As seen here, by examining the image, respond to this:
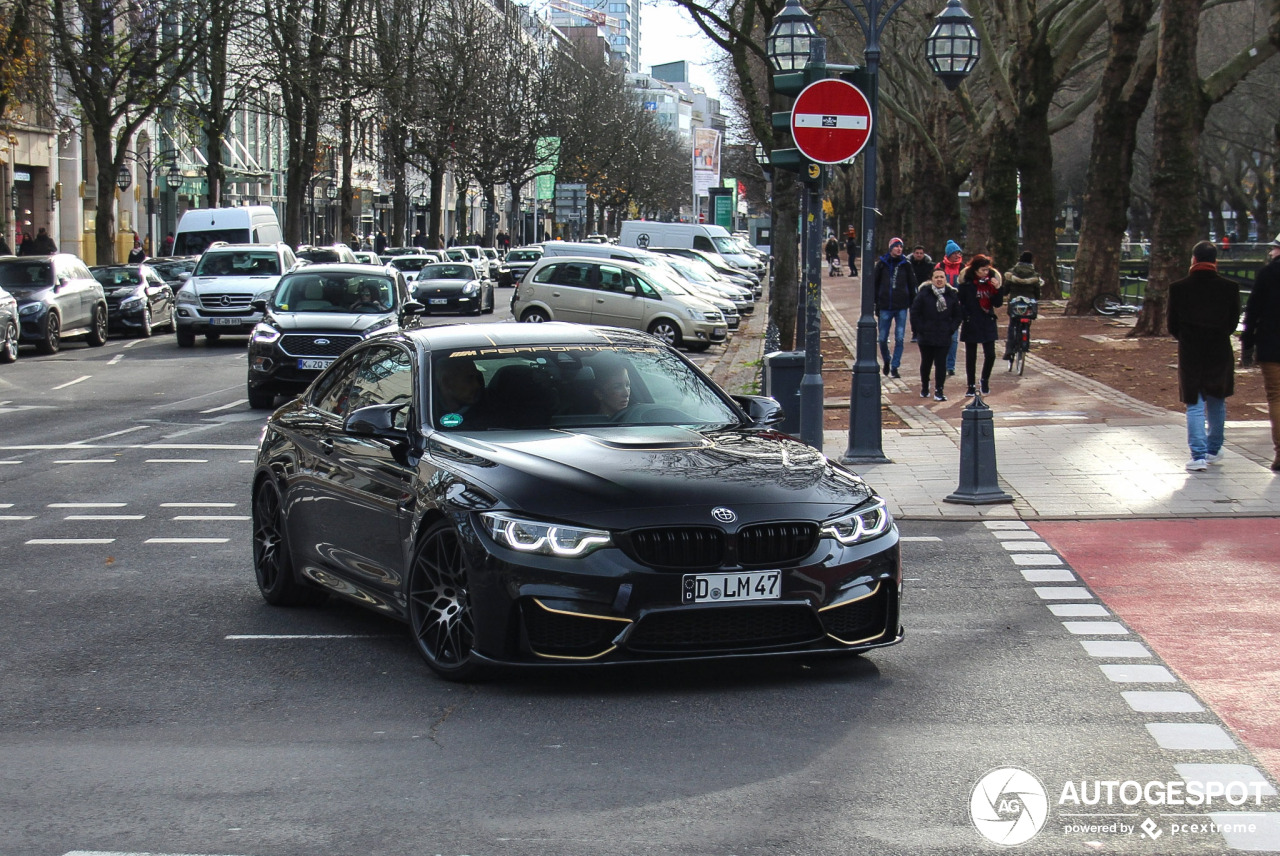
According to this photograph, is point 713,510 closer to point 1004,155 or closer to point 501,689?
point 501,689

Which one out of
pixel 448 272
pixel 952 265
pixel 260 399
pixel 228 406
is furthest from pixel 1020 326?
pixel 448 272

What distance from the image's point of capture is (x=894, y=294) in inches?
973

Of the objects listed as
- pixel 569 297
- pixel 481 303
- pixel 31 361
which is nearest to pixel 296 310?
pixel 31 361

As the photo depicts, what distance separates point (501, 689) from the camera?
684 cm

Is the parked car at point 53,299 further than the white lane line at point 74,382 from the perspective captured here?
Yes

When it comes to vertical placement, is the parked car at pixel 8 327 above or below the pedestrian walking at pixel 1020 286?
below

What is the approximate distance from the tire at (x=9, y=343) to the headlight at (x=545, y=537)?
23.9 m

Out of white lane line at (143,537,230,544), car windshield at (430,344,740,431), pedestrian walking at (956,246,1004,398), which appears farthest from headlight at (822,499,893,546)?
pedestrian walking at (956,246,1004,398)

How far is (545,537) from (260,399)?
15.1 meters

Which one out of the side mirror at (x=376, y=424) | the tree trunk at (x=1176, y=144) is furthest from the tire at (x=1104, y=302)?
the side mirror at (x=376, y=424)

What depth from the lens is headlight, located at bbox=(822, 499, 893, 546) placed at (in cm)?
683

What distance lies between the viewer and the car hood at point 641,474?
659cm

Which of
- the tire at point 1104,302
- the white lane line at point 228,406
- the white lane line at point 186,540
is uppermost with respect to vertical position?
the tire at point 1104,302

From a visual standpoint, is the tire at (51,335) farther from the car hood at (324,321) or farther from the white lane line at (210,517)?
the white lane line at (210,517)
